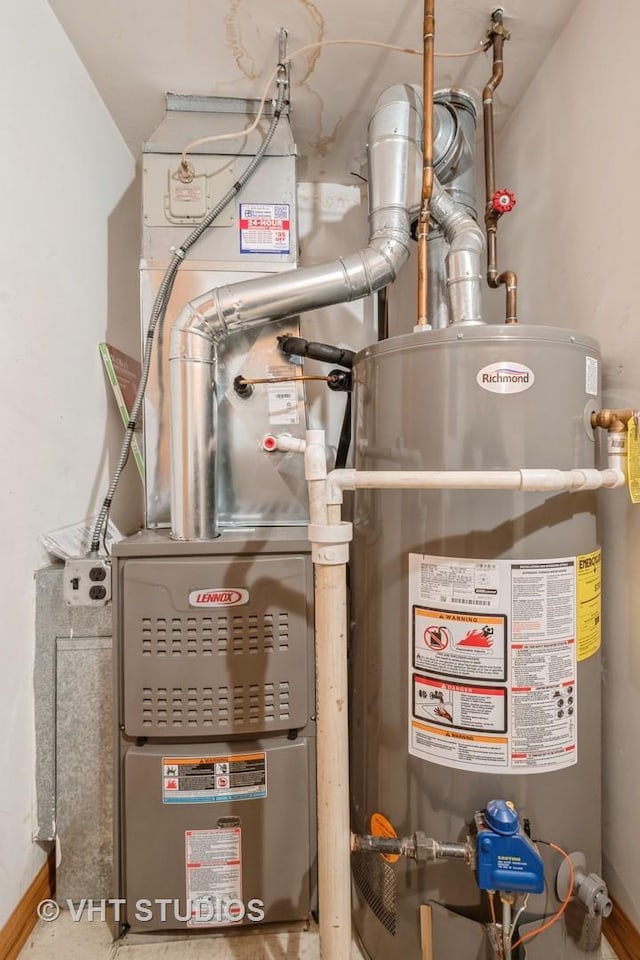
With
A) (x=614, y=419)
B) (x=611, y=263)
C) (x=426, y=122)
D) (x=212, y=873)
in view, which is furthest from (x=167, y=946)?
(x=426, y=122)

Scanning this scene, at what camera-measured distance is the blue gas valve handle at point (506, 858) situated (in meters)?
0.72

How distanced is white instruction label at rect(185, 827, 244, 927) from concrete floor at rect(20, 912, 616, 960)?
0.17 feet

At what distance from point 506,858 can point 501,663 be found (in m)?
0.29

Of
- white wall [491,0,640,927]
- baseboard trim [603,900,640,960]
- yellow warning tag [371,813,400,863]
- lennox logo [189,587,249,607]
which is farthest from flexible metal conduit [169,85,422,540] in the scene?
baseboard trim [603,900,640,960]

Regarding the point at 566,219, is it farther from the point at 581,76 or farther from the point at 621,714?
the point at 621,714

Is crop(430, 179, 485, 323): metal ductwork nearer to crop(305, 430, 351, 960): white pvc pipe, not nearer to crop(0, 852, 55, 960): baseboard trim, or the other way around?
crop(305, 430, 351, 960): white pvc pipe

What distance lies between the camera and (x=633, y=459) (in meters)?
0.84

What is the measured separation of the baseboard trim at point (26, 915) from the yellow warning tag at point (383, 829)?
78cm

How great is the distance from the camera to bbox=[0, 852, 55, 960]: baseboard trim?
0.95 metres

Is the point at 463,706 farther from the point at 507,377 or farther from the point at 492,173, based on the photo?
the point at 492,173

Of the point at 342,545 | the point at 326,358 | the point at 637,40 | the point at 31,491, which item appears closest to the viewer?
the point at 342,545

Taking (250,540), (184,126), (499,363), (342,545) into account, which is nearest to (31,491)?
(250,540)

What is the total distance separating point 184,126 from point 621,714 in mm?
1949

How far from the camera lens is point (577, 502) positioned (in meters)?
0.86
